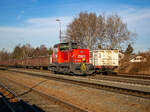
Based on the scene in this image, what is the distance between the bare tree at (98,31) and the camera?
132 feet

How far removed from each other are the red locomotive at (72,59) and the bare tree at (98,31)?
64.3ft

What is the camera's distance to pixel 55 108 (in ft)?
24.5

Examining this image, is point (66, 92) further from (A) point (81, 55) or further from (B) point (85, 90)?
(A) point (81, 55)

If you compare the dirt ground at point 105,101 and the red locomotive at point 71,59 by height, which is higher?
the red locomotive at point 71,59

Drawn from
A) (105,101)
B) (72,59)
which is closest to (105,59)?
(72,59)

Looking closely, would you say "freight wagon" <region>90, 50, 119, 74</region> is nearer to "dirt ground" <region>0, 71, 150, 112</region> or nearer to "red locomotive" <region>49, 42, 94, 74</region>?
"red locomotive" <region>49, 42, 94, 74</region>

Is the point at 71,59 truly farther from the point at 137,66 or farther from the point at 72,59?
the point at 137,66

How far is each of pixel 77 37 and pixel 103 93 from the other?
3302cm

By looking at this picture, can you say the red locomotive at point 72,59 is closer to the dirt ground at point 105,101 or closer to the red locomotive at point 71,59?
the red locomotive at point 71,59

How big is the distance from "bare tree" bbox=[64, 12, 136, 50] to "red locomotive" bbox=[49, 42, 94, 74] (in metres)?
19.6

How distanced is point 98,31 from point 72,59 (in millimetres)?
24614

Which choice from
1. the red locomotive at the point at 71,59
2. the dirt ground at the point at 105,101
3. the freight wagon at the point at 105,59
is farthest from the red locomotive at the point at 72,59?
the dirt ground at the point at 105,101

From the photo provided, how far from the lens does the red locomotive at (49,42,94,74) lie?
18031 millimetres

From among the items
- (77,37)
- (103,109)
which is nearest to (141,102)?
(103,109)
